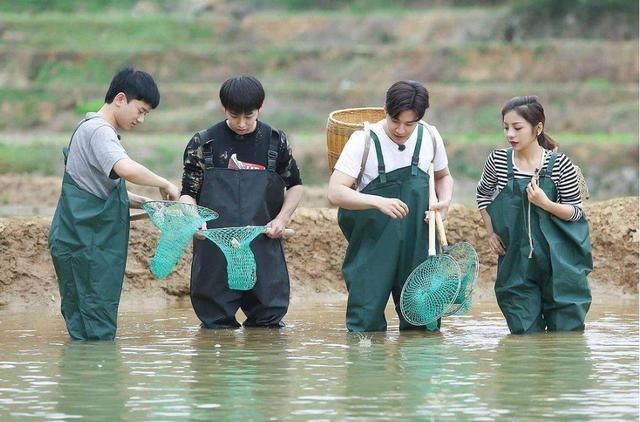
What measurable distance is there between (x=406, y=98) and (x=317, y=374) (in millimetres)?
1822

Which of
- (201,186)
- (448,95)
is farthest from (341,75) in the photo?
(201,186)

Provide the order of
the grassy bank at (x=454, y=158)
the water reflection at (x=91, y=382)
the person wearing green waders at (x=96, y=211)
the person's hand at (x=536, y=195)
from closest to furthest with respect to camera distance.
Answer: the water reflection at (x=91, y=382) < the person wearing green waders at (x=96, y=211) < the person's hand at (x=536, y=195) < the grassy bank at (x=454, y=158)

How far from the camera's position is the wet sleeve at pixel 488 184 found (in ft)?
31.3

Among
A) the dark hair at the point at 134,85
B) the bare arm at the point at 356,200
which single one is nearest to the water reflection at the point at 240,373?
the bare arm at the point at 356,200

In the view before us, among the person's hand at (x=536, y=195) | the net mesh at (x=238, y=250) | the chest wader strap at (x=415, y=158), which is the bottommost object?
the net mesh at (x=238, y=250)

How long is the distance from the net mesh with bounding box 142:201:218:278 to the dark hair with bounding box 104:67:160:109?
63cm

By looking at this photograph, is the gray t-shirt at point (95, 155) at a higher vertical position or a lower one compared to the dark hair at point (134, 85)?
lower

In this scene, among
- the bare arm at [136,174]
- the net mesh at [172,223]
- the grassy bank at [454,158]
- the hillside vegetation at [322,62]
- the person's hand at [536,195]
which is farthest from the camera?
the hillside vegetation at [322,62]

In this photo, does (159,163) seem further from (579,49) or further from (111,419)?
(111,419)

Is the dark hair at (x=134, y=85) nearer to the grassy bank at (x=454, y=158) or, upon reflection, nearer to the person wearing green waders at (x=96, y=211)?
the person wearing green waders at (x=96, y=211)

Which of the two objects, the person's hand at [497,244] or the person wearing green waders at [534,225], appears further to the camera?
the person's hand at [497,244]

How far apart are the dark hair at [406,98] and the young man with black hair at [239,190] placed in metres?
0.99

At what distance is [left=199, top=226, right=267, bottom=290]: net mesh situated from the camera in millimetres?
9391

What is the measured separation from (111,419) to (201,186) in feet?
10.3
